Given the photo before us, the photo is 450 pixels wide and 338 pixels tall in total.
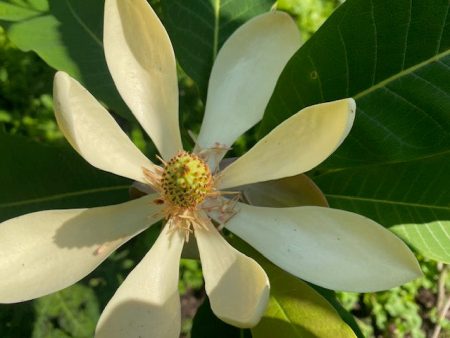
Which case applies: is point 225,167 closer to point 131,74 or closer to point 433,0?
point 131,74

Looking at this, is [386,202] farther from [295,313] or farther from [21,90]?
[21,90]

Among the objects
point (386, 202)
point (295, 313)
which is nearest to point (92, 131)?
point (295, 313)

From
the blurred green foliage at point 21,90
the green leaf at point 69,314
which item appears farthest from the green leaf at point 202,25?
the blurred green foliage at point 21,90

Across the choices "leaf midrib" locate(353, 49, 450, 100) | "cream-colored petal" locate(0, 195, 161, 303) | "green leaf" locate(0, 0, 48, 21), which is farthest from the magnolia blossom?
"green leaf" locate(0, 0, 48, 21)

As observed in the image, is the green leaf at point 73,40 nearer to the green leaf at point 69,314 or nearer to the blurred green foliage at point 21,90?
the green leaf at point 69,314

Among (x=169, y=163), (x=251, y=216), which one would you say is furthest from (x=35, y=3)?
(x=251, y=216)
